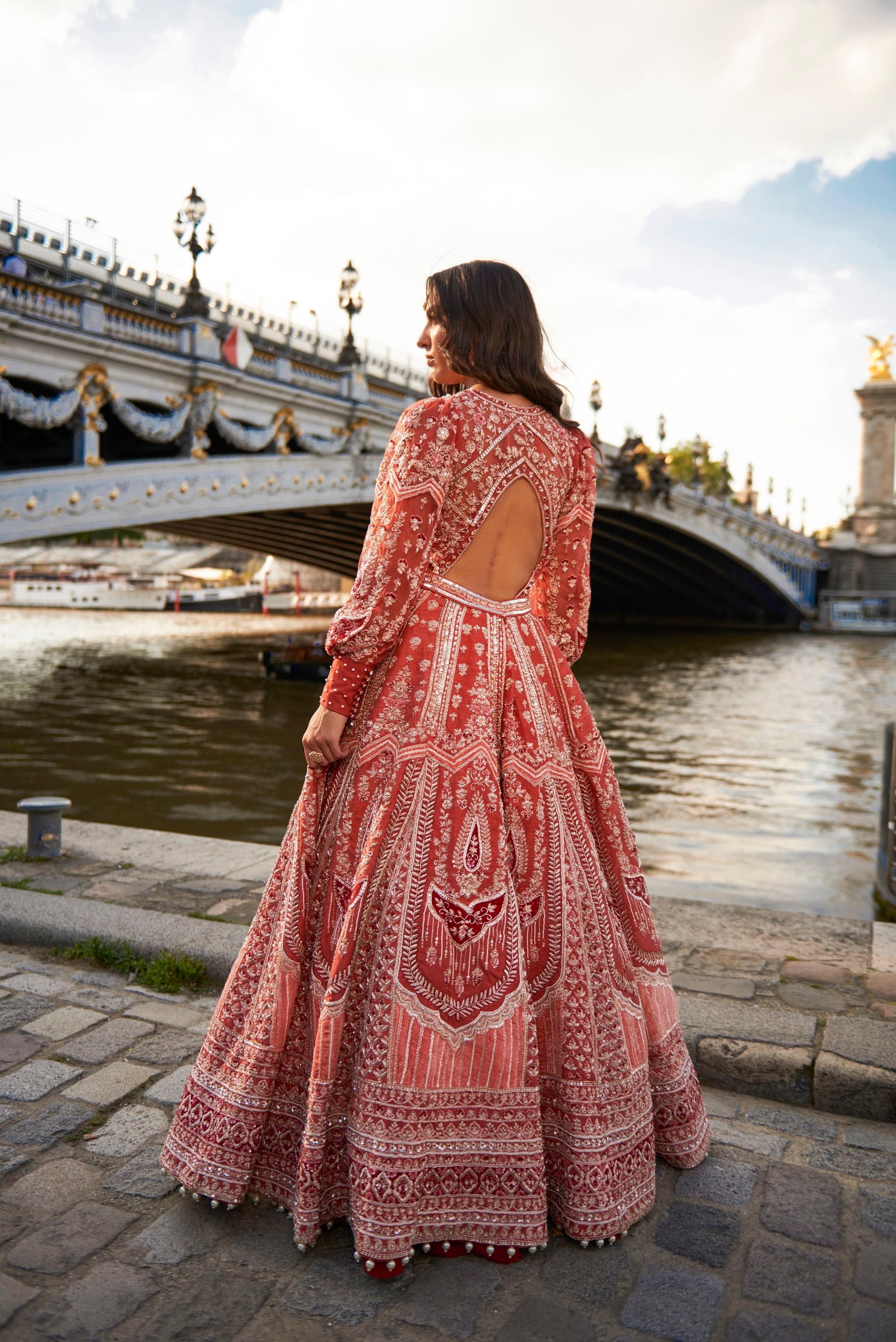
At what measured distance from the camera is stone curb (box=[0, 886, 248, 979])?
11.4 feet

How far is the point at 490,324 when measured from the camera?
2.30 metres

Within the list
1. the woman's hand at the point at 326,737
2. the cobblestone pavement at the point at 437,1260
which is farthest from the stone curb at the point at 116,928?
the woman's hand at the point at 326,737

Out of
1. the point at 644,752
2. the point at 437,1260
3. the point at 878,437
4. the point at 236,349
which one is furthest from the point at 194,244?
the point at 878,437

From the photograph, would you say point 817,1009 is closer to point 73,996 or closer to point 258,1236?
point 258,1236

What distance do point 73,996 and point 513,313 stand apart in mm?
2398

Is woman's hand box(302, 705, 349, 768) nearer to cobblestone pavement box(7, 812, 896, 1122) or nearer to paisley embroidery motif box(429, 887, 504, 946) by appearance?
paisley embroidery motif box(429, 887, 504, 946)

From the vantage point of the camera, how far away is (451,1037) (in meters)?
2.07

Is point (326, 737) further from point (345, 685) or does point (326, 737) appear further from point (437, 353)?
point (437, 353)

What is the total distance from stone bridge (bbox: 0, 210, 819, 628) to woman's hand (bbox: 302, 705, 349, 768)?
10.8 m

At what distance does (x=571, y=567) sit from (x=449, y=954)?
0.95 meters

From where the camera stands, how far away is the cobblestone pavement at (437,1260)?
1.89 m

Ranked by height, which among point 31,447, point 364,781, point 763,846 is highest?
point 31,447

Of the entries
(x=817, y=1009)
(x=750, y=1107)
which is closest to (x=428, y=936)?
(x=750, y=1107)

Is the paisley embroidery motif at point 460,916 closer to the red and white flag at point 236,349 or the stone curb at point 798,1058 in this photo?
the stone curb at point 798,1058
